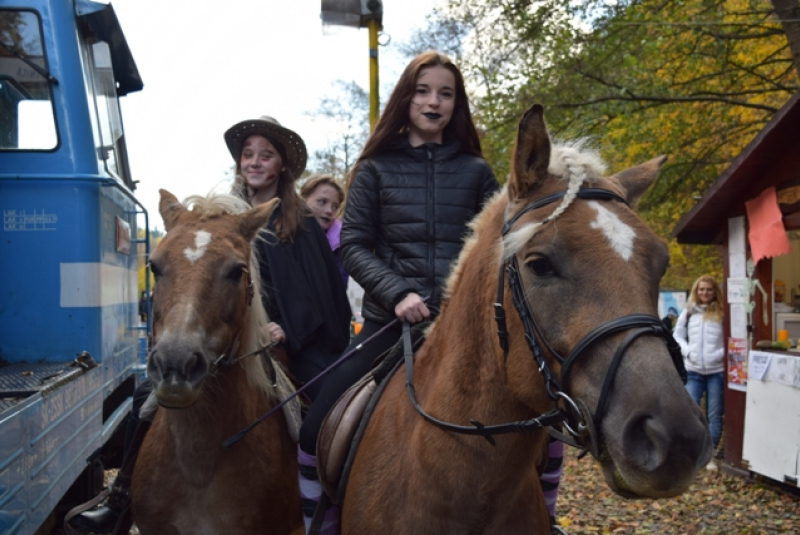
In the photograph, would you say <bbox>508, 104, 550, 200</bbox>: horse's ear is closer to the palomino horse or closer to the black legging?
the palomino horse

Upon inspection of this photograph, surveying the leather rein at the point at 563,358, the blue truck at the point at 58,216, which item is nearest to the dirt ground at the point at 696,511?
the blue truck at the point at 58,216

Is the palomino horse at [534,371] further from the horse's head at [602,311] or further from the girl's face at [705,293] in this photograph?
the girl's face at [705,293]

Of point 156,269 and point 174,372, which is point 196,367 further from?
point 156,269

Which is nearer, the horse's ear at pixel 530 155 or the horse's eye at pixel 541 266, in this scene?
the horse's eye at pixel 541 266

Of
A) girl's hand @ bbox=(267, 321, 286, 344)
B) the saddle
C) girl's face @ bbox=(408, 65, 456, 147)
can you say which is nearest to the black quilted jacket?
girl's face @ bbox=(408, 65, 456, 147)

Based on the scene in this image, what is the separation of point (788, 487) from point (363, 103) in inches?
922

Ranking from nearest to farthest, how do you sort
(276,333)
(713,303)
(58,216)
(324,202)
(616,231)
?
(616,231) < (276,333) < (58,216) < (324,202) < (713,303)

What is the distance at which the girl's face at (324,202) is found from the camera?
638cm

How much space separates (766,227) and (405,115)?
6848mm

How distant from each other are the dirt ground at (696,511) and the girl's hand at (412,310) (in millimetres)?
5296

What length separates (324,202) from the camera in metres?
6.41

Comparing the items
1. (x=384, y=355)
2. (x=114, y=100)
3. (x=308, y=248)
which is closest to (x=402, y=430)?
(x=384, y=355)

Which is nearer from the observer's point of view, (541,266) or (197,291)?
(541,266)

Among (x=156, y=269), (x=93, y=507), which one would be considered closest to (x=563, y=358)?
(x=156, y=269)
